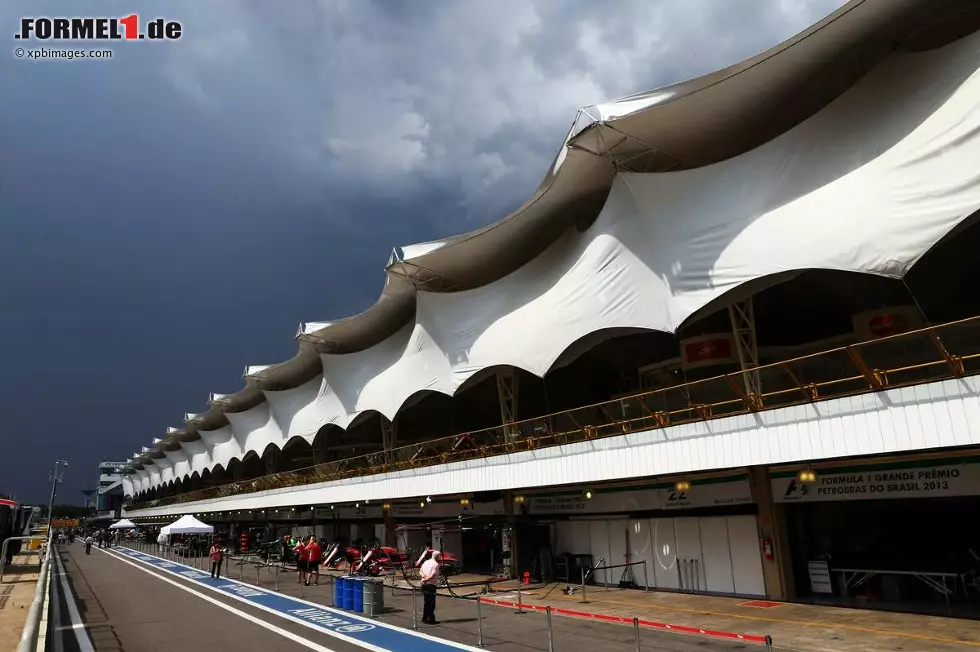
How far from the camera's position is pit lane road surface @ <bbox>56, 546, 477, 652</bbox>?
47.2 ft

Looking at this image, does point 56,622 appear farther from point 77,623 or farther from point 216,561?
point 216,561

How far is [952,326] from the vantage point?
12.0m

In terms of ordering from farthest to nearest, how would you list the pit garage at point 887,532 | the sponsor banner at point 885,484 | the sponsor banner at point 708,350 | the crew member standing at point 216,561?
the crew member standing at point 216,561 < the sponsor banner at point 708,350 < the pit garage at point 887,532 < the sponsor banner at point 885,484

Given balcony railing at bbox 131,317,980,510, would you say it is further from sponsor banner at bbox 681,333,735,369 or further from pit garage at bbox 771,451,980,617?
sponsor banner at bbox 681,333,735,369

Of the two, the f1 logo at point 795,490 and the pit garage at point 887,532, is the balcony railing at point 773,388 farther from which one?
the f1 logo at point 795,490

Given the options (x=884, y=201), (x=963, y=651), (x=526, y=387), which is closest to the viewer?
(x=963, y=651)

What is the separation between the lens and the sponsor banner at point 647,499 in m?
19.3

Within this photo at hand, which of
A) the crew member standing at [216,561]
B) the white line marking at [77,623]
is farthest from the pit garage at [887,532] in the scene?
the crew member standing at [216,561]

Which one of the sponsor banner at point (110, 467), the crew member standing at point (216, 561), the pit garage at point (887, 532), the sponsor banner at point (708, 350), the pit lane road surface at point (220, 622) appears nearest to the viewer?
the pit lane road surface at point (220, 622)

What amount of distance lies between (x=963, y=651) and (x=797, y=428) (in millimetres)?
4902

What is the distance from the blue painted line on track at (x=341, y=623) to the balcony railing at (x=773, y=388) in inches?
314

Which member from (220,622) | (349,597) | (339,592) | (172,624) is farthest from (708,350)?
(172,624)

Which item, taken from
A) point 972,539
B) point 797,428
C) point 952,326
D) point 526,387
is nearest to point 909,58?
point 952,326

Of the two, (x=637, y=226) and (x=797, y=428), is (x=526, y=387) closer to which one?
(x=637, y=226)
